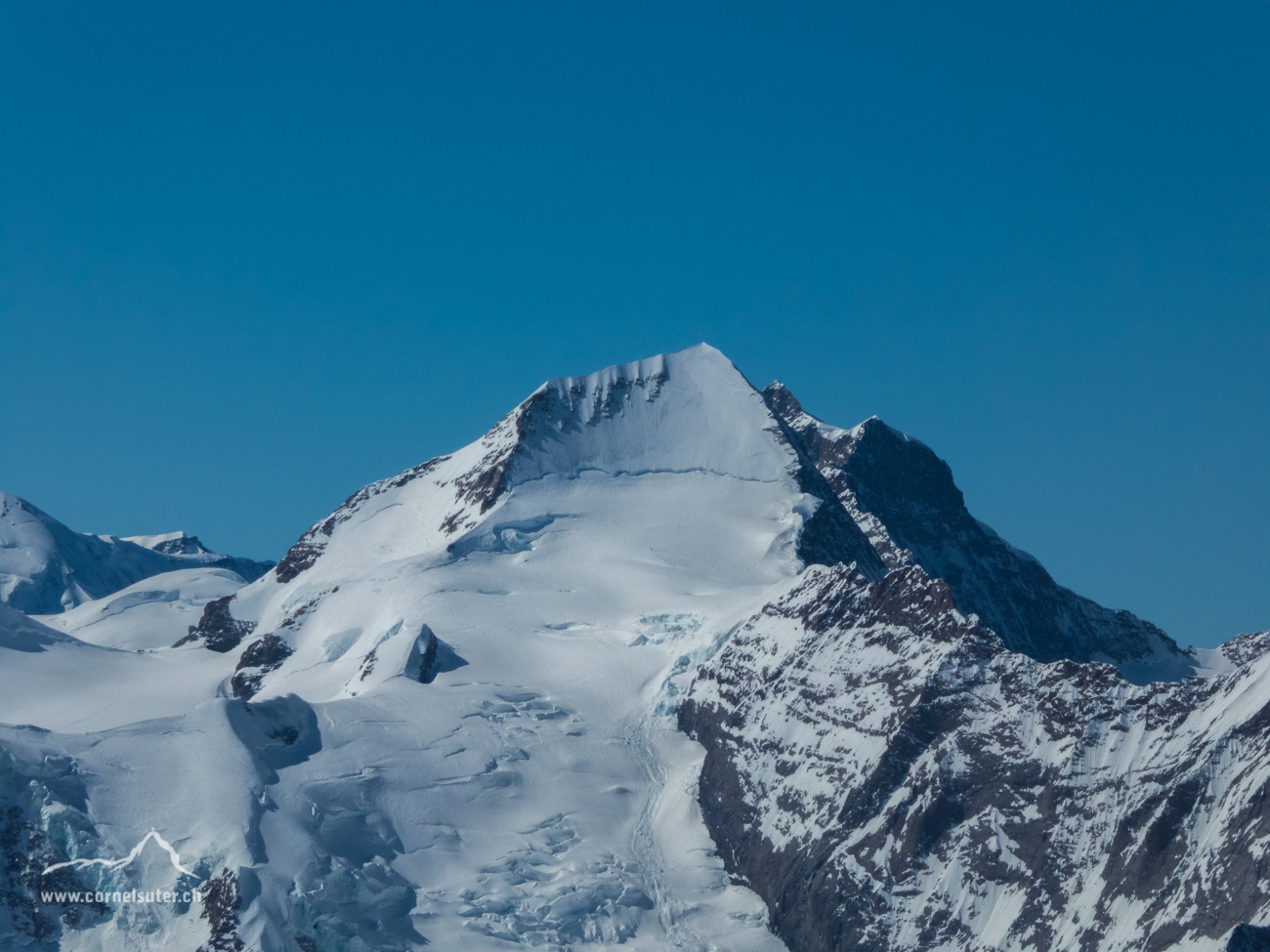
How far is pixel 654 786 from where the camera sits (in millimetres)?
126500

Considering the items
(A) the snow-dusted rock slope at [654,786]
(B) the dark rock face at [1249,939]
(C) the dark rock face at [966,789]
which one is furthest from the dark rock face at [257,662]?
(B) the dark rock face at [1249,939]

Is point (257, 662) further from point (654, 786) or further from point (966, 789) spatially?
point (966, 789)

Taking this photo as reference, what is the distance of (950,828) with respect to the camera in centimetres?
10531

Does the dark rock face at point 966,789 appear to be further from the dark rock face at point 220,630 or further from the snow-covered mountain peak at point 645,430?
the dark rock face at point 220,630

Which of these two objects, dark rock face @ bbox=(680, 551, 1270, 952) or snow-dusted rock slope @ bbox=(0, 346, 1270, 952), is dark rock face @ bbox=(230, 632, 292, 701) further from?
dark rock face @ bbox=(680, 551, 1270, 952)

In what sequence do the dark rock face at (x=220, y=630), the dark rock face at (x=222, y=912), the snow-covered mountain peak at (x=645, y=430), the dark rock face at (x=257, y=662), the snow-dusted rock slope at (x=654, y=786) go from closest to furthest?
the snow-dusted rock slope at (x=654, y=786), the dark rock face at (x=222, y=912), the dark rock face at (x=257, y=662), the dark rock face at (x=220, y=630), the snow-covered mountain peak at (x=645, y=430)

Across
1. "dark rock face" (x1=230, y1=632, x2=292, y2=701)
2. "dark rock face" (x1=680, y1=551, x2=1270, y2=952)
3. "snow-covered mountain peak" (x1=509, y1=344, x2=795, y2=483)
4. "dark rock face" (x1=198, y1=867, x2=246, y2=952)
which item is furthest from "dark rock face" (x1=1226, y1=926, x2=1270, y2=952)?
"snow-covered mountain peak" (x1=509, y1=344, x2=795, y2=483)

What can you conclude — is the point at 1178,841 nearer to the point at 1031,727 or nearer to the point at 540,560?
the point at 1031,727

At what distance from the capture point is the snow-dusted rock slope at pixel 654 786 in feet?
324

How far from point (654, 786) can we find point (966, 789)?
28164 mm

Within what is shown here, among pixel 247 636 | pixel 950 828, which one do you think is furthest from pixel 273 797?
pixel 247 636

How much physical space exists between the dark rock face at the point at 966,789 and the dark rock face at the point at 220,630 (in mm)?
74807

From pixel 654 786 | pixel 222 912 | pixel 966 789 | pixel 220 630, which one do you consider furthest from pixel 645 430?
pixel 222 912

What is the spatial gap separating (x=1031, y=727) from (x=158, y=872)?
55149mm
